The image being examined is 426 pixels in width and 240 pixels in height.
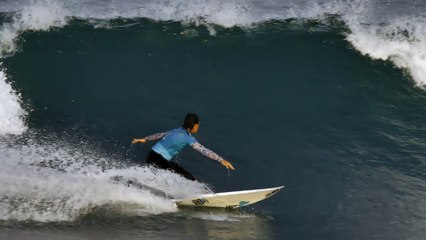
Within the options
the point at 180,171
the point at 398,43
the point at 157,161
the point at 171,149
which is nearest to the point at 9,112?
the point at 157,161

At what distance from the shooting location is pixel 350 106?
1195cm

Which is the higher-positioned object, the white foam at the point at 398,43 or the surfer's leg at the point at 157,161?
the white foam at the point at 398,43

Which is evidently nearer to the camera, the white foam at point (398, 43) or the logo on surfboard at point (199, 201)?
the logo on surfboard at point (199, 201)

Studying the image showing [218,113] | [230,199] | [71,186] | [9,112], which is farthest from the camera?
[218,113]

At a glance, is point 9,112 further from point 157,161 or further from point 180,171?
point 180,171

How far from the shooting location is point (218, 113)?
11.7 m

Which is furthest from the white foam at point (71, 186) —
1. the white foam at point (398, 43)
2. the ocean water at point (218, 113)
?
the white foam at point (398, 43)

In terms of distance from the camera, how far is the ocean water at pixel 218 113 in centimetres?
819

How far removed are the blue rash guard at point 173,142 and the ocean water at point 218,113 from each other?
29cm

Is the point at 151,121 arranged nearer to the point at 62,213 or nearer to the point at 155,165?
the point at 155,165

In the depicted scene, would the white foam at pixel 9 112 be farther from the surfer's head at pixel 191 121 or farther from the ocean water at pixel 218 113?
the surfer's head at pixel 191 121

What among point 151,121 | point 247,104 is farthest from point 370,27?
point 151,121

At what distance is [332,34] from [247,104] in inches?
129

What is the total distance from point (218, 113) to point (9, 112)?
351 cm
